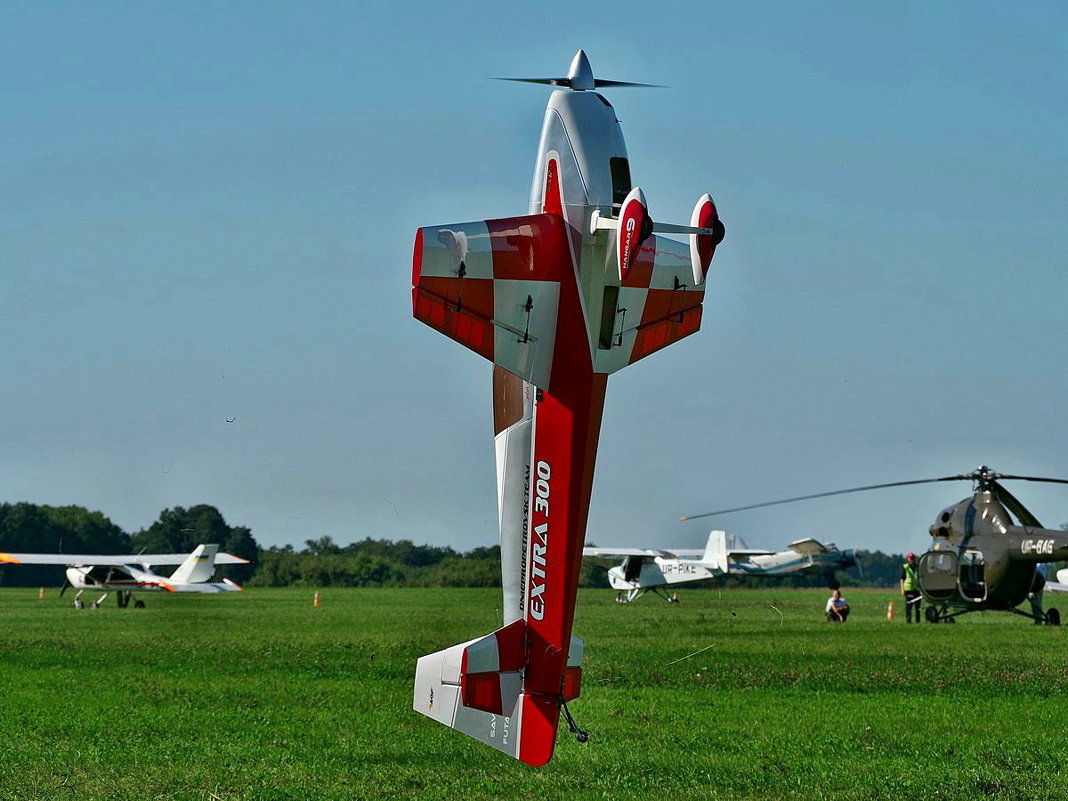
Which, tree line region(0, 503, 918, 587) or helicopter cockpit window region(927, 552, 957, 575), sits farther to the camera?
helicopter cockpit window region(927, 552, 957, 575)

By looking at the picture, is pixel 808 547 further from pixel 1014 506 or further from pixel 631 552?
pixel 1014 506

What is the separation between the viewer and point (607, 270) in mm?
7555

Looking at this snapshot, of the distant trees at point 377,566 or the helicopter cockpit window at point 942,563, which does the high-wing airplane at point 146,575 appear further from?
the helicopter cockpit window at point 942,563

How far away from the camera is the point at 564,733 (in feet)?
39.7

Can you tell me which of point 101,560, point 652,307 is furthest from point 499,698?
point 101,560

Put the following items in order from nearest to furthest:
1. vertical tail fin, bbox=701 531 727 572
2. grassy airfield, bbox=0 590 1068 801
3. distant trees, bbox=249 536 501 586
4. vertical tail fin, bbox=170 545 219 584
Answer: grassy airfield, bbox=0 590 1068 801 < distant trees, bbox=249 536 501 586 < vertical tail fin, bbox=170 545 219 584 < vertical tail fin, bbox=701 531 727 572

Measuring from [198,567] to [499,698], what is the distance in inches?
1508

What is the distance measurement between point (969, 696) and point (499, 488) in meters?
9.35

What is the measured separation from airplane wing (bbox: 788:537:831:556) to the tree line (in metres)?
7.71

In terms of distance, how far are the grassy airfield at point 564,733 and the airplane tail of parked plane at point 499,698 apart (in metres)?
1.14

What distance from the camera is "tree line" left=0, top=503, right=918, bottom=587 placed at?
14.1 m

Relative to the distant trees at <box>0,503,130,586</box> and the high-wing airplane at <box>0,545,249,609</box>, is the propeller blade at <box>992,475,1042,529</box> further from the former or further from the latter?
the distant trees at <box>0,503,130,586</box>

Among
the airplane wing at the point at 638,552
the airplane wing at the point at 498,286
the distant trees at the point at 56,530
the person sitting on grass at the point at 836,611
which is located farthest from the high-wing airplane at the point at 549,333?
the distant trees at the point at 56,530

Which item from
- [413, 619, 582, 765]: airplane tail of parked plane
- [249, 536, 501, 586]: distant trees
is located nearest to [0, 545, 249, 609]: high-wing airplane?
[249, 536, 501, 586]: distant trees
